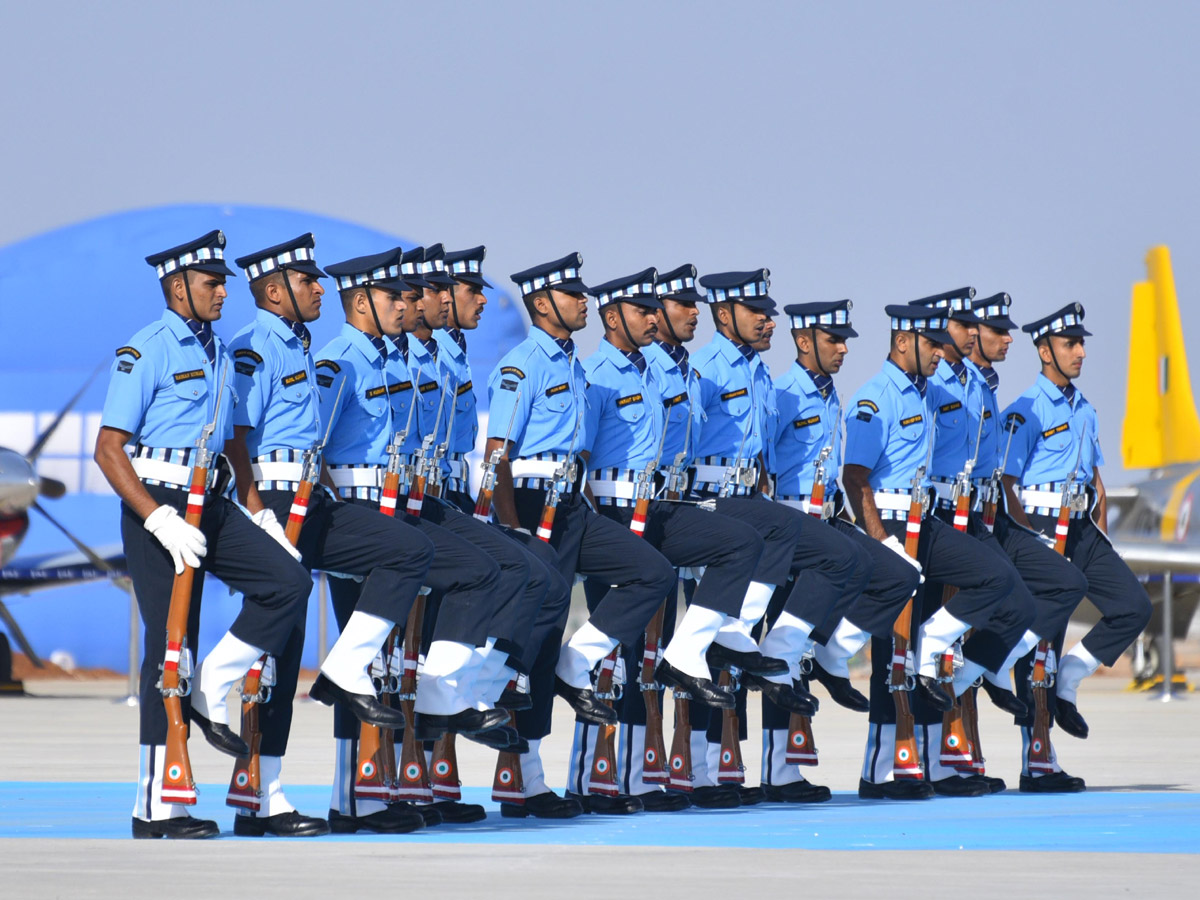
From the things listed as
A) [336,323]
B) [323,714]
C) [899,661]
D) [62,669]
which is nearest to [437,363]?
[899,661]

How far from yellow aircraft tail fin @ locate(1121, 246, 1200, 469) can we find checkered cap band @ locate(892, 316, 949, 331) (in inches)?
880

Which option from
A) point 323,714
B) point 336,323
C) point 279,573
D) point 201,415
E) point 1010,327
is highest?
point 336,323

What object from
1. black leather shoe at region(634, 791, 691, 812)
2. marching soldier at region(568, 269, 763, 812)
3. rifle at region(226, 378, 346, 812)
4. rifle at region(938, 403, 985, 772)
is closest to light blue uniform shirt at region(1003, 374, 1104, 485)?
rifle at region(938, 403, 985, 772)

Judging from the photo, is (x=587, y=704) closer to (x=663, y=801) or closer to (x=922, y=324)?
(x=663, y=801)

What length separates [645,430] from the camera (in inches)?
392

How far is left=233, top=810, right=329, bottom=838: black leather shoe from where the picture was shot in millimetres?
8125

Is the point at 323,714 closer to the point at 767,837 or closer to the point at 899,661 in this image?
the point at 899,661

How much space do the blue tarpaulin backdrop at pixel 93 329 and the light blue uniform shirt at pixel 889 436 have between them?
20.4m

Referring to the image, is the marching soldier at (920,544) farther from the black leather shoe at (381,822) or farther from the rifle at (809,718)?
the black leather shoe at (381,822)

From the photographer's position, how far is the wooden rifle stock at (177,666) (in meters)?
7.79

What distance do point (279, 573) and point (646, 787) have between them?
2855mm

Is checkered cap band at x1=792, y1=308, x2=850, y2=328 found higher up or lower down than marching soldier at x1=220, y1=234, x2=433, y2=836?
higher up

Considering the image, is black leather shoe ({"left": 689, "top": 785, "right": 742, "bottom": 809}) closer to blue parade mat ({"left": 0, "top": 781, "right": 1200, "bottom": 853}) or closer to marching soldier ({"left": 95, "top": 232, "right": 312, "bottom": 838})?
blue parade mat ({"left": 0, "top": 781, "right": 1200, "bottom": 853})

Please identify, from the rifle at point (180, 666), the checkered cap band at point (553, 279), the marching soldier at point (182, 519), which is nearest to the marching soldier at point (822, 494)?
the checkered cap band at point (553, 279)
